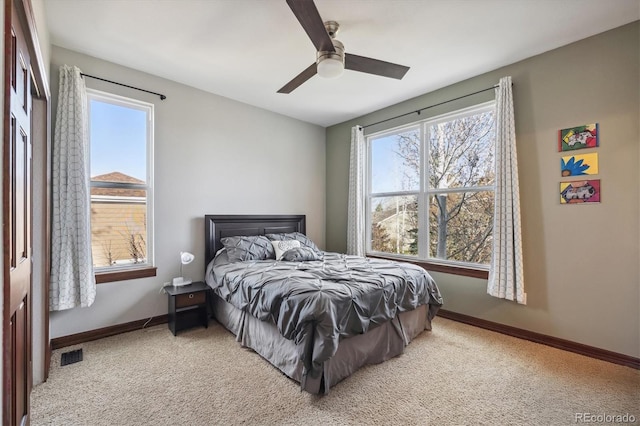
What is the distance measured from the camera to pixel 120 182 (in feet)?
10.1

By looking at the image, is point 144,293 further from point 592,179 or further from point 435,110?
point 592,179

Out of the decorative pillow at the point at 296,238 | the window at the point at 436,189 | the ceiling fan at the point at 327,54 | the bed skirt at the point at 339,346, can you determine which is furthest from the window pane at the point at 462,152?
the decorative pillow at the point at 296,238

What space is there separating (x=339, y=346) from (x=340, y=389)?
0.29 meters

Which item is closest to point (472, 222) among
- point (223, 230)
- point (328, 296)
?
point (328, 296)

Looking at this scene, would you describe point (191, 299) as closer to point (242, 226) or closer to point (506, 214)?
point (242, 226)

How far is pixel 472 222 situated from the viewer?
3414mm

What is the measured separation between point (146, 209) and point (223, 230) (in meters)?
0.91

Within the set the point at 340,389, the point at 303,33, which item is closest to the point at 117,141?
the point at 303,33

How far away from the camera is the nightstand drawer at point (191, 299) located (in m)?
2.97

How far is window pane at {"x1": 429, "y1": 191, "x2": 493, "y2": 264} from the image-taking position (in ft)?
10.8

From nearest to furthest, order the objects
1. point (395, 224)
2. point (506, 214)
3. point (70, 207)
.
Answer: point (70, 207) < point (506, 214) < point (395, 224)

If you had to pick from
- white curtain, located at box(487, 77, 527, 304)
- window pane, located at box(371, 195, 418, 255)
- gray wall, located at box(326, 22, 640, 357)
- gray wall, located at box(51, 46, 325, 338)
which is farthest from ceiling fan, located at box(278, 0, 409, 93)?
window pane, located at box(371, 195, 418, 255)

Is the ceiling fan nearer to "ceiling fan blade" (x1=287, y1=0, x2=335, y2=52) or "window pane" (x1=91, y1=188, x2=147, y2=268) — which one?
"ceiling fan blade" (x1=287, y1=0, x2=335, y2=52)

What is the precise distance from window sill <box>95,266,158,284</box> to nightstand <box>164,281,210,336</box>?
26cm
